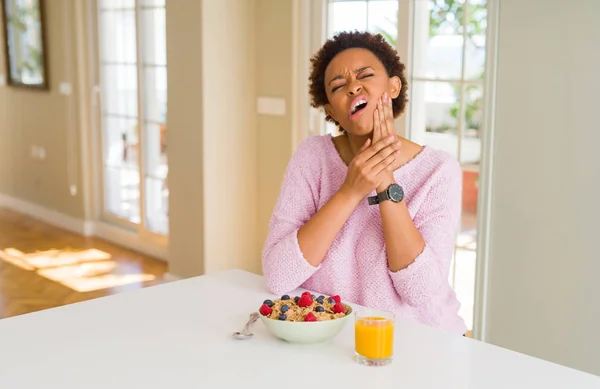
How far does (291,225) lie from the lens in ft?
6.58

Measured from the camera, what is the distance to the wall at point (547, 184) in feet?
9.05

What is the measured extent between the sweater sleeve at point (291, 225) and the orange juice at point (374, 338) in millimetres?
483

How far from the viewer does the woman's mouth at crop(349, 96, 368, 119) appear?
76.9 inches

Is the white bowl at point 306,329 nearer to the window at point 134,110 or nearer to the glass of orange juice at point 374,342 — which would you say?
the glass of orange juice at point 374,342

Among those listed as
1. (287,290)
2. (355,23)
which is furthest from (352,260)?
(355,23)

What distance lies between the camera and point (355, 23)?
3869 millimetres

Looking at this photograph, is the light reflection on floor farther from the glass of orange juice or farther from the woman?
the glass of orange juice

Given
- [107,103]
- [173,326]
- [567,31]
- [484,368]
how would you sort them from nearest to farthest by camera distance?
[484,368]
[173,326]
[567,31]
[107,103]

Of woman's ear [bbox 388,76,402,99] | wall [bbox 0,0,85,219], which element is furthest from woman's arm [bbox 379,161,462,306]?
wall [bbox 0,0,85,219]

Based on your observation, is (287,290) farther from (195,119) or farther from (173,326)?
(195,119)

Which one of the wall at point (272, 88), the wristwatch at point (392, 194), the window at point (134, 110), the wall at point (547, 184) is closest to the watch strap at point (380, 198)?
the wristwatch at point (392, 194)

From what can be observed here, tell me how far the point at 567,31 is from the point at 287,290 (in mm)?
1553

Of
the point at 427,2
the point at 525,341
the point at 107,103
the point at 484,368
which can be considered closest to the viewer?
the point at 484,368

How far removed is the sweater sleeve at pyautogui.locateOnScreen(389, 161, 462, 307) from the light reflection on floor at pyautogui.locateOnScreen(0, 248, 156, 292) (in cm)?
311
